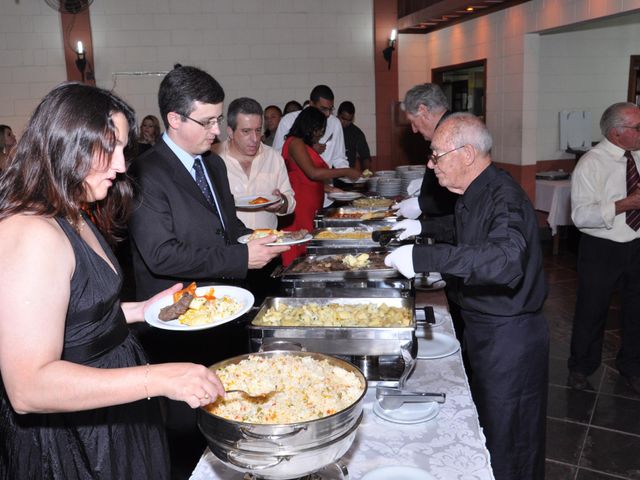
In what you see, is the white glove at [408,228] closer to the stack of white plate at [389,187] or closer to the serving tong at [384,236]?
the serving tong at [384,236]

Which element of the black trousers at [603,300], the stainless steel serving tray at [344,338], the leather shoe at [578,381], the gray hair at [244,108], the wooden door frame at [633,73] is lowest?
the leather shoe at [578,381]

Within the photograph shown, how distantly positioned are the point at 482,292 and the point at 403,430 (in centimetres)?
66

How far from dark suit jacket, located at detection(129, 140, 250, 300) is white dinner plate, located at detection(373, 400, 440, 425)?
79 centimetres

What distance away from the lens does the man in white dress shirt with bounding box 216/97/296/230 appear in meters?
3.00

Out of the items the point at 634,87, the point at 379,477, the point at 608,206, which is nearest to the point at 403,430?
the point at 379,477

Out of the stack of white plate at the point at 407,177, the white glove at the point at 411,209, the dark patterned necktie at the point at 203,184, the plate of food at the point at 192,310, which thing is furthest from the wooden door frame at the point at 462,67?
the plate of food at the point at 192,310

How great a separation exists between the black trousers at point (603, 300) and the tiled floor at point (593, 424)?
0.13 meters

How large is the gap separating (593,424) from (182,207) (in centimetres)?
230

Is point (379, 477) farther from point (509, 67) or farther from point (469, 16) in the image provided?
point (469, 16)

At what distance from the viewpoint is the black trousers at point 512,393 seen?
183 centimetres

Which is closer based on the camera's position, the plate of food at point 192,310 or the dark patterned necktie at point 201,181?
the plate of food at point 192,310

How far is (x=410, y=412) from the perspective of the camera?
1.40 metres

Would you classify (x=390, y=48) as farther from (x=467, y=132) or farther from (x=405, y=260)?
(x=405, y=260)

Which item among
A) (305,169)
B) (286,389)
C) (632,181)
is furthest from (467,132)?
(305,169)
